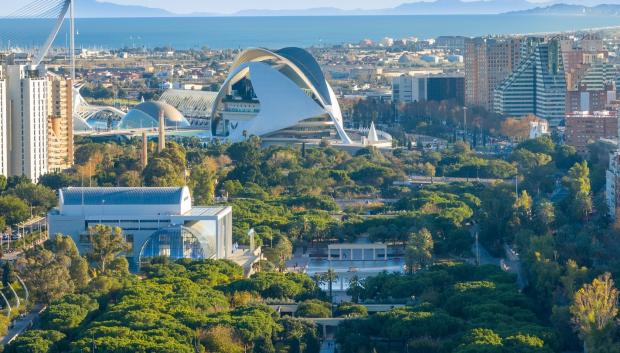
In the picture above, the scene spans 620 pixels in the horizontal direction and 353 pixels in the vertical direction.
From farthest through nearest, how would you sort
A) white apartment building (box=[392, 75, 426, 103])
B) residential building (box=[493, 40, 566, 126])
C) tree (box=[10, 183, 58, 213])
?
white apartment building (box=[392, 75, 426, 103]) < residential building (box=[493, 40, 566, 126]) < tree (box=[10, 183, 58, 213])

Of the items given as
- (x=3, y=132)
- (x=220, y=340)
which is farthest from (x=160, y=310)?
(x=3, y=132)

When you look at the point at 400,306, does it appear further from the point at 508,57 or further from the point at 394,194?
the point at 508,57

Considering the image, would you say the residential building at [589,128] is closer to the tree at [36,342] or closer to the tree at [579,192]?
the tree at [579,192]

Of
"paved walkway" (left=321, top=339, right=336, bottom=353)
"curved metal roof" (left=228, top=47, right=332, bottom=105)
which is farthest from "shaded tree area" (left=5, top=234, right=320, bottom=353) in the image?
"curved metal roof" (left=228, top=47, right=332, bottom=105)

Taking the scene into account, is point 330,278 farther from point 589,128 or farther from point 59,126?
point 589,128

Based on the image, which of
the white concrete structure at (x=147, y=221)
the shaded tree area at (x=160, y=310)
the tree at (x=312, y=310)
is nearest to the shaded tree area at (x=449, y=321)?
the shaded tree area at (x=160, y=310)

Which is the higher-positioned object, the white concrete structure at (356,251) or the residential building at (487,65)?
the residential building at (487,65)

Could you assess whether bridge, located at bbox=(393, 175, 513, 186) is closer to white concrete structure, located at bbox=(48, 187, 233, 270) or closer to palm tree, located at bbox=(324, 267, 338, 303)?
white concrete structure, located at bbox=(48, 187, 233, 270)
